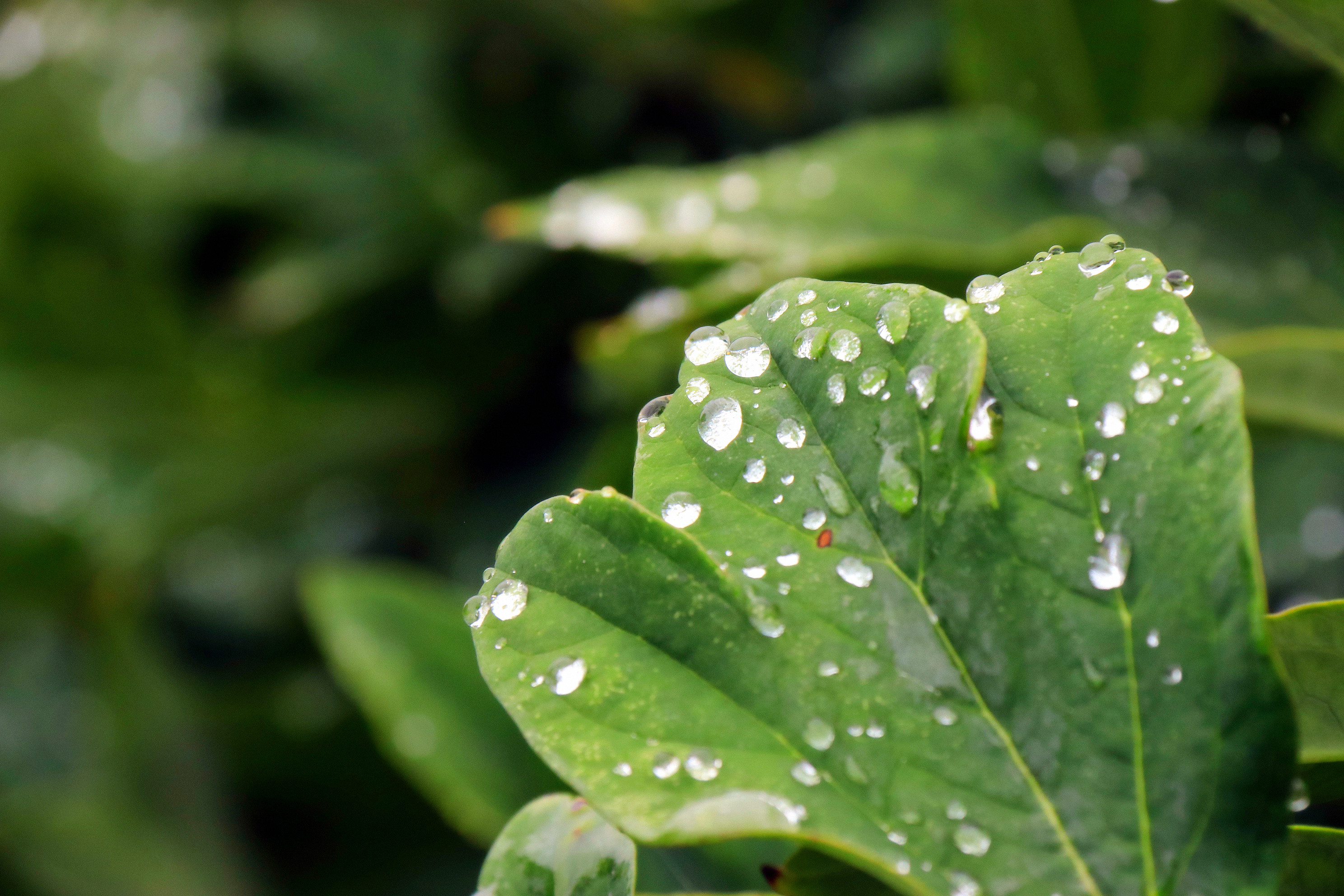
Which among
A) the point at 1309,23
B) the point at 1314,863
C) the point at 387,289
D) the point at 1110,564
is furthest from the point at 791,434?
the point at 387,289

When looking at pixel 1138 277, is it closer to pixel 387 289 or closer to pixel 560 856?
pixel 560 856

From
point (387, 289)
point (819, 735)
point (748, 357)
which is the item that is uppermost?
point (748, 357)

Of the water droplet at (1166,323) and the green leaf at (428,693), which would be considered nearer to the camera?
the water droplet at (1166,323)

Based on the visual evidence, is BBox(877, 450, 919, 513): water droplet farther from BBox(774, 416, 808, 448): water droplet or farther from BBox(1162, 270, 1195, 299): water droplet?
BBox(1162, 270, 1195, 299): water droplet

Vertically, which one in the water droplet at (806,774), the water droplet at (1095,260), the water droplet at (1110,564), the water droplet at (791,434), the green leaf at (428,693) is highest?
the water droplet at (1095,260)

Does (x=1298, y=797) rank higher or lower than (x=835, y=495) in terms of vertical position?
lower

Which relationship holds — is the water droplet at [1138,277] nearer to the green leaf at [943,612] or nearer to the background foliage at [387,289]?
the green leaf at [943,612]

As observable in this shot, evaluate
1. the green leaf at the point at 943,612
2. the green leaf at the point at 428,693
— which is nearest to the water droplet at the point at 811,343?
the green leaf at the point at 943,612
